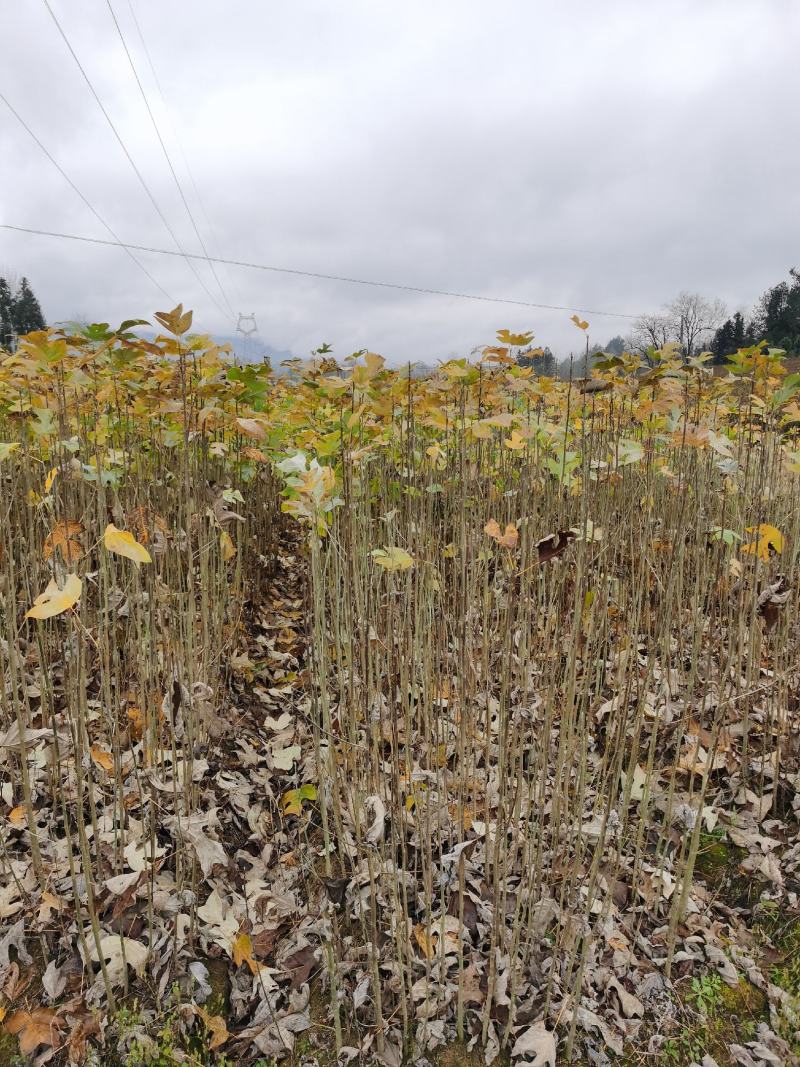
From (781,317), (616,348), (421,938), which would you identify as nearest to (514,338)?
(421,938)

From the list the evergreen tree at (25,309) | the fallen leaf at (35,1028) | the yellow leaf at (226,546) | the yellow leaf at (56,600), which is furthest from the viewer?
the evergreen tree at (25,309)

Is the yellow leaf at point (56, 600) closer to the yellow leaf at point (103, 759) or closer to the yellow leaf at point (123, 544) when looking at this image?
the yellow leaf at point (123, 544)

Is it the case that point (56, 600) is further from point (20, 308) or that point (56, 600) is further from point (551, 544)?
point (20, 308)

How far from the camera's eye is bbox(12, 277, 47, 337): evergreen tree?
32719mm

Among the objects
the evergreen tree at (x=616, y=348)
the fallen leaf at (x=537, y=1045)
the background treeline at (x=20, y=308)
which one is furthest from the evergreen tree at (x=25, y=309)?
the fallen leaf at (x=537, y=1045)

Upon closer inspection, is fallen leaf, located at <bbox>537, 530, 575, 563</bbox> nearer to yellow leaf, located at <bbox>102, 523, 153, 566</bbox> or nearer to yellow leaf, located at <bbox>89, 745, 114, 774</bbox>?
yellow leaf, located at <bbox>102, 523, 153, 566</bbox>

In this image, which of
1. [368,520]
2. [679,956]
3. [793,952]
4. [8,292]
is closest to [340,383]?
[368,520]

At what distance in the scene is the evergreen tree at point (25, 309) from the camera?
107 feet

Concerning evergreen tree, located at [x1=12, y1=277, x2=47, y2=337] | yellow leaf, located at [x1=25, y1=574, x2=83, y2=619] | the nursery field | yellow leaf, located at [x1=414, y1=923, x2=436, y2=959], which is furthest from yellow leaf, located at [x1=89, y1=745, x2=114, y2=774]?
evergreen tree, located at [x1=12, y1=277, x2=47, y2=337]

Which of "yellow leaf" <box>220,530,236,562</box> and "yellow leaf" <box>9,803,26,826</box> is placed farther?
"yellow leaf" <box>220,530,236,562</box>

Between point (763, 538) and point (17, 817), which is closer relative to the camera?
point (17, 817)

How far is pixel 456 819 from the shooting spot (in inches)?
68.4

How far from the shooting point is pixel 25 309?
33719 mm

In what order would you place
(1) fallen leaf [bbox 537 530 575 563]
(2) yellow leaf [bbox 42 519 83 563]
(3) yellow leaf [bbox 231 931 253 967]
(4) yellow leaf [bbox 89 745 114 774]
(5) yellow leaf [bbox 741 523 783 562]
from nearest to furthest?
(1) fallen leaf [bbox 537 530 575 563], (2) yellow leaf [bbox 42 519 83 563], (3) yellow leaf [bbox 231 931 253 967], (5) yellow leaf [bbox 741 523 783 562], (4) yellow leaf [bbox 89 745 114 774]
